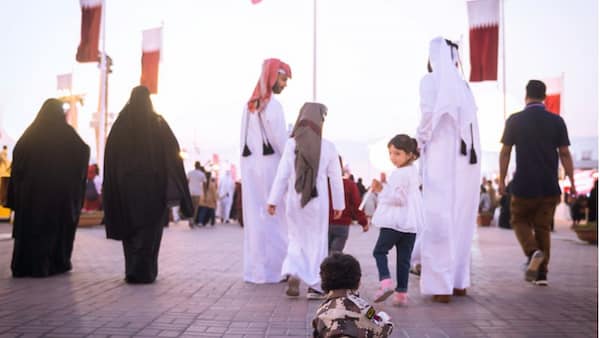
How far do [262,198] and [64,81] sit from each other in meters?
26.1

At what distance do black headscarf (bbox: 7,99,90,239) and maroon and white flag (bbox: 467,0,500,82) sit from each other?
1549 centimetres

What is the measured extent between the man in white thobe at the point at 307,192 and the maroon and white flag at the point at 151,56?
17.5m

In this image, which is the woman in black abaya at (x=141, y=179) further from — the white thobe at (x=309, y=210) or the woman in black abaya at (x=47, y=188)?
the white thobe at (x=309, y=210)

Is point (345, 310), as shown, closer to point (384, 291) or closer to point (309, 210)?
point (384, 291)

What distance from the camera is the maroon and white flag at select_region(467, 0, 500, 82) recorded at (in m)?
Answer: 20.7

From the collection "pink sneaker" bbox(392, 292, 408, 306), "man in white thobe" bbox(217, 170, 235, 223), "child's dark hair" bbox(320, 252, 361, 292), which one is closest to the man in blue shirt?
"pink sneaker" bbox(392, 292, 408, 306)

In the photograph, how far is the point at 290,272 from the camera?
598 cm

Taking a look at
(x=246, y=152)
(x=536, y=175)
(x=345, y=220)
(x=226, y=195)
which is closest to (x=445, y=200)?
(x=345, y=220)

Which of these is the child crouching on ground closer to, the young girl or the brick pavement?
the brick pavement

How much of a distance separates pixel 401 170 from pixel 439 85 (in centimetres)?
84

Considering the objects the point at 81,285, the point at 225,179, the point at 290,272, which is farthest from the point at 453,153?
the point at 225,179

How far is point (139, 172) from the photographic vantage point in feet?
24.2

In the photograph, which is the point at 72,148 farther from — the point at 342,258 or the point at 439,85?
the point at 342,258

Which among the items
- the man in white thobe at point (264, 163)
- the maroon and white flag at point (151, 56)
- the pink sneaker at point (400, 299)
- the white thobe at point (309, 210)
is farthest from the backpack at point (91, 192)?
the pink sneaker at point (400, 299)
